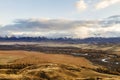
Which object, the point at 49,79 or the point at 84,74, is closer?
the point at 49,79

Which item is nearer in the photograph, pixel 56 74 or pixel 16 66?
pixel 56 74

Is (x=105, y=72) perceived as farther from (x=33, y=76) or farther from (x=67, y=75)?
(x=33, y=76)

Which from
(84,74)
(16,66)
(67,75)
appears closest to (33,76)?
(67,75)

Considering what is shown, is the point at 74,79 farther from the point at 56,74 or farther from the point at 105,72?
the point at 105,72

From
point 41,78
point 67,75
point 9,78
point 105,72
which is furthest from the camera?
point 105,72

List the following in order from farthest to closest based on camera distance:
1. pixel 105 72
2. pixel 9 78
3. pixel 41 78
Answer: pixel 105 72
pixel 41 78
pixel 9 78

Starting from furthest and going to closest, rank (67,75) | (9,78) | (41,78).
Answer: (67,75)
(41,78)
(9,78)

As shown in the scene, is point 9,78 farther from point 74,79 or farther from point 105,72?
point 105,72

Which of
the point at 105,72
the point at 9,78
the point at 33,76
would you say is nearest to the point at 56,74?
the point at 33,76

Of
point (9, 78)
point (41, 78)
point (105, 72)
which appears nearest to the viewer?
point (9, 78)
